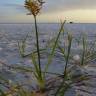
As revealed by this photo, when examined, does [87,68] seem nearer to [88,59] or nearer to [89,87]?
[88,59]

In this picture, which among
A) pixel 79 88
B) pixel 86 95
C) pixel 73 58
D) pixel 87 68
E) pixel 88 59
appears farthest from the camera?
pixel 73 58

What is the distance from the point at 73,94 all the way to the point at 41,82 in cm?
33

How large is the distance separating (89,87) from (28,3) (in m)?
1.20

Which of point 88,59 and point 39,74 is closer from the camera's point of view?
point 39,74

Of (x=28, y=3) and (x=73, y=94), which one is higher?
(x=28, y=3)

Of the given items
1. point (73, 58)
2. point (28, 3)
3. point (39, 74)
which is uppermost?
point (28, 3)

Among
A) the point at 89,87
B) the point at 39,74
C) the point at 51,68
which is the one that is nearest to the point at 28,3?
the point at 39,74

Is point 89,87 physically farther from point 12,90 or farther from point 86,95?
point 12,90

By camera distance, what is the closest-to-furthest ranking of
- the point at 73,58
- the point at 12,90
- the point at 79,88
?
the point at 12,90 < the point at 79,88 < the point at 73,58

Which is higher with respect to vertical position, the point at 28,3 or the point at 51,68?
the point at 28,3

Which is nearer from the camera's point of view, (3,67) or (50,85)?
(50,85)

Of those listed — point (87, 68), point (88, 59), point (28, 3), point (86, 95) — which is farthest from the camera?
point (88, 59)

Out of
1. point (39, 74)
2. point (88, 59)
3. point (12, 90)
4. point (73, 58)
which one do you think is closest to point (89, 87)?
point (39, 74)

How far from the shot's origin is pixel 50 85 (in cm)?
307
